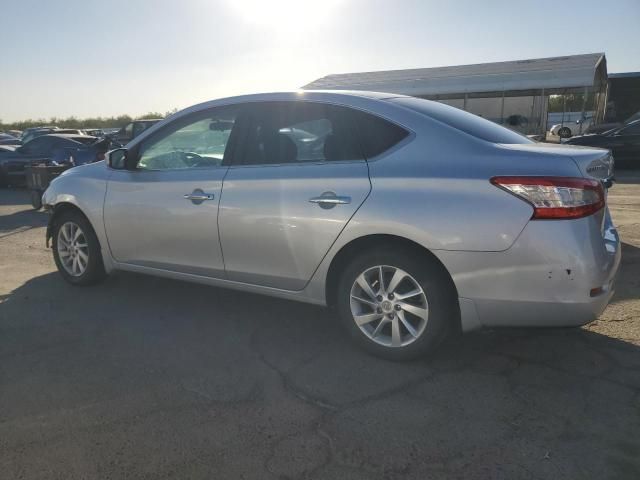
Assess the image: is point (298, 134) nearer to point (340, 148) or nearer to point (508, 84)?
point (340, 148)

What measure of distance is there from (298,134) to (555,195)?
173 cm

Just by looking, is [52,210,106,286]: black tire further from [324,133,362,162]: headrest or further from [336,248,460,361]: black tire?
[336,248,460,361]: black tire

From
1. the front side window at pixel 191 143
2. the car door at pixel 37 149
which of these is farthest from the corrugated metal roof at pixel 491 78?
the front side window at pixel 191 143

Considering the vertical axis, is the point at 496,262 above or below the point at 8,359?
above

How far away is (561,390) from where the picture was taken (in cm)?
306

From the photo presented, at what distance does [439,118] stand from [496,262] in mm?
1010

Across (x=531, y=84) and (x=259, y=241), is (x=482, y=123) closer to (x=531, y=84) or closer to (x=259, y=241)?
(x=259, y=241)

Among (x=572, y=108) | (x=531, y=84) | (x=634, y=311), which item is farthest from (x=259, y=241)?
(x=572, y=108)

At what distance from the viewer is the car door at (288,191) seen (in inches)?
136

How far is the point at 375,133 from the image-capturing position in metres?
3.47

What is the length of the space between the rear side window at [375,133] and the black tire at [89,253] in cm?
274

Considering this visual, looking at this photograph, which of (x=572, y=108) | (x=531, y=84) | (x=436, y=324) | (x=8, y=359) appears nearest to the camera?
(x=436, y=324)

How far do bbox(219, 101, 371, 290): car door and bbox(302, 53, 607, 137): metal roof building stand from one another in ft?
71.6

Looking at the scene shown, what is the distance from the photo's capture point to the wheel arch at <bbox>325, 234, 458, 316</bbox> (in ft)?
10.6
